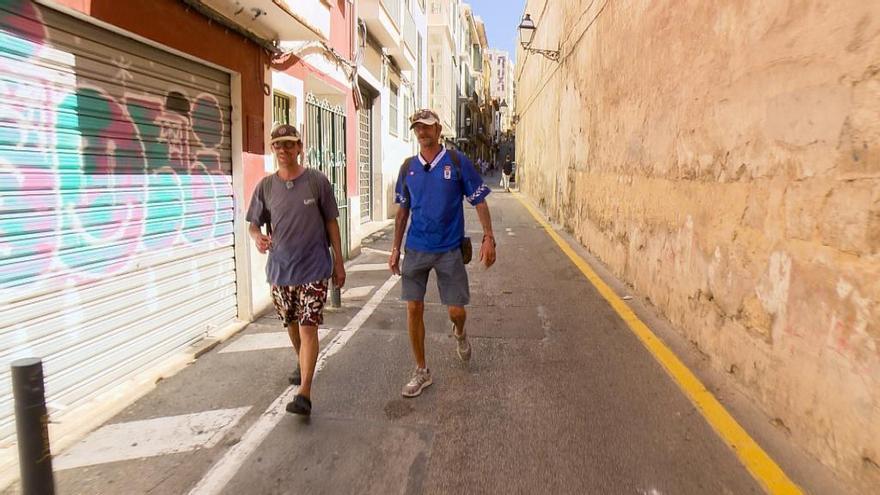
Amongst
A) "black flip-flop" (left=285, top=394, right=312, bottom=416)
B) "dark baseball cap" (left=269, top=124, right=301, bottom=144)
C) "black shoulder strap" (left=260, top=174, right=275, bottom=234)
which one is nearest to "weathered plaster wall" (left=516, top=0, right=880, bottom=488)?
"black flip-flop" (left=285, top=394, right=312, bottom=416)

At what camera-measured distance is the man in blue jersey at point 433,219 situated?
4.27m

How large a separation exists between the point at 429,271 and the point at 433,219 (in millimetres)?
395

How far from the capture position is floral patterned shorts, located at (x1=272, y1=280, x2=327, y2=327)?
4.00 m

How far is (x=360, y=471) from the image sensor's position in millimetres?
3211

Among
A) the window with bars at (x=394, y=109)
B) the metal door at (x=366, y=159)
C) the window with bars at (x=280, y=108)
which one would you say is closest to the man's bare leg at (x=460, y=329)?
the window with bars at (x=280, y=108)

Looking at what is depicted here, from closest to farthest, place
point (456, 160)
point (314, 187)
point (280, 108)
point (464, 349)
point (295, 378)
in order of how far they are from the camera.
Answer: point (314, 187)
point (456, 160)
point (295, 378)
point (464, 349)
point (280, 108)

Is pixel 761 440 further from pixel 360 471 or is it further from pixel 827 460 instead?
pixel 360 471

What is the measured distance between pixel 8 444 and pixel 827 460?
451cm

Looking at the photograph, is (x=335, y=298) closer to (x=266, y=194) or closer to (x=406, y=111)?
(x=266, y=194)

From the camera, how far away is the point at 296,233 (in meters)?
4.00

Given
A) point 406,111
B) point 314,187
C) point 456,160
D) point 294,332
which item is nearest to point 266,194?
point 314,187

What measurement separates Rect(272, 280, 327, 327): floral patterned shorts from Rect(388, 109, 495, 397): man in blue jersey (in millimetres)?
655

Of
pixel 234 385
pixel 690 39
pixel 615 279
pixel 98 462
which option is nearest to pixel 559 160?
pixel 615 279

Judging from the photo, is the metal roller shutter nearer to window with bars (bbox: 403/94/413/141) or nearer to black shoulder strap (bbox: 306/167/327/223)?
black shoulder strap (bbox: 306/167/327/223)
